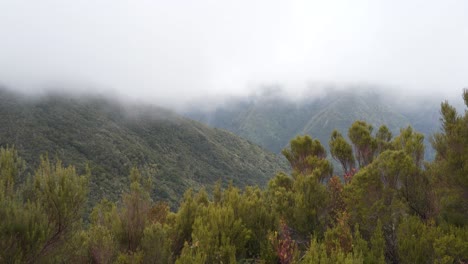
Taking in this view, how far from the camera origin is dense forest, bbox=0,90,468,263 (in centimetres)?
689

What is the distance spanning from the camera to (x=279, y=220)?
9.81 meters

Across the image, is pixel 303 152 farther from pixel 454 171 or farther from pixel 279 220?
pixel 454 171

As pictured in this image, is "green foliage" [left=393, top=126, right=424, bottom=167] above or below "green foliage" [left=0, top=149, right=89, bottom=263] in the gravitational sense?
above

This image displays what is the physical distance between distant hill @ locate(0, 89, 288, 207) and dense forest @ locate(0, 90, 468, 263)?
5845 cm

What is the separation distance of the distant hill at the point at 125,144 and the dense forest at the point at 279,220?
58453mm

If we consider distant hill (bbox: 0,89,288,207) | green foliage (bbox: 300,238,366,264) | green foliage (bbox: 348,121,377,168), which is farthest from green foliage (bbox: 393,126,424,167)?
distant hill (bbox: 0,89,288,207)

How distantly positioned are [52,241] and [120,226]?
2.09 meters

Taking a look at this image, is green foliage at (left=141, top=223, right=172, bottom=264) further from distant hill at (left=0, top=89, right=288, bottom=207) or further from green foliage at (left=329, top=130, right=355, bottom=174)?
distant hill at (left=0, top=89, right=288, bottom=207)

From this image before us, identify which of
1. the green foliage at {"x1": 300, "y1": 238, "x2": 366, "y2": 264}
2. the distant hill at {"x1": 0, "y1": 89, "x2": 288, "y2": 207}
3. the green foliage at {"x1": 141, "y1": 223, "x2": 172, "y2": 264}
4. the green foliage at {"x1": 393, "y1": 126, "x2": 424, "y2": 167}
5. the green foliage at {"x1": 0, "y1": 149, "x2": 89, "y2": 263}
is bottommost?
the distant hill at {"x1": 0, "y1": 89, "x2": 288, "y2": 207}

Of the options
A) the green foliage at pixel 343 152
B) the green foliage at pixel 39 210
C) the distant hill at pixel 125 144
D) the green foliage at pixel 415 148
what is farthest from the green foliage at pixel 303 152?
the distant hill at pixel 125 144

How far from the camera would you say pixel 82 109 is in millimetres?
114812

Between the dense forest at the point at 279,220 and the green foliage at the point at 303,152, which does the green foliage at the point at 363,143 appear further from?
the dense forest at the point at 279,220

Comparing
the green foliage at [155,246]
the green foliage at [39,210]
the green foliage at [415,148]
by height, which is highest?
the green foliage at [415,148]

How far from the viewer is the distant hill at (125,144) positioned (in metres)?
78.8
